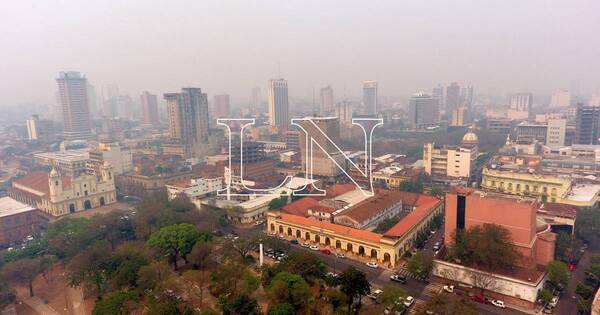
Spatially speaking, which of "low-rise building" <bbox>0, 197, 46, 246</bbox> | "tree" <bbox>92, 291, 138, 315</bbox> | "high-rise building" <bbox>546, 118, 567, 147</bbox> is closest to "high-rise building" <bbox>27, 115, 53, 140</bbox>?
"low-rise building" <bbox>0, 197, 46, 246</bbox>

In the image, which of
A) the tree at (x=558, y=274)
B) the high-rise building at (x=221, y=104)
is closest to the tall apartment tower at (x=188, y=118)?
the tree at (x=558, y=274)

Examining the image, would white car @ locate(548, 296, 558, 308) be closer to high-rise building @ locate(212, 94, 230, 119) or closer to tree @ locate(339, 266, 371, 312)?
tree @ locate(339, 266, 371, 312)

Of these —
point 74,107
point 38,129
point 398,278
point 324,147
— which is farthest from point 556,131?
point 38,129

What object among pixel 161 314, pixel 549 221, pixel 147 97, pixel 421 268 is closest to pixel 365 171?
pixel 549 221

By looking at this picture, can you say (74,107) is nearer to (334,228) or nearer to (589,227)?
(334,228)

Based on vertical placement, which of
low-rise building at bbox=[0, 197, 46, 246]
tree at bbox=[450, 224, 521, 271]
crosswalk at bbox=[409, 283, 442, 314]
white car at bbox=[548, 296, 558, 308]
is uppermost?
tree at bbox=[450, 224, 521, 271]

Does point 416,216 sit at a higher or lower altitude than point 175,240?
lower
